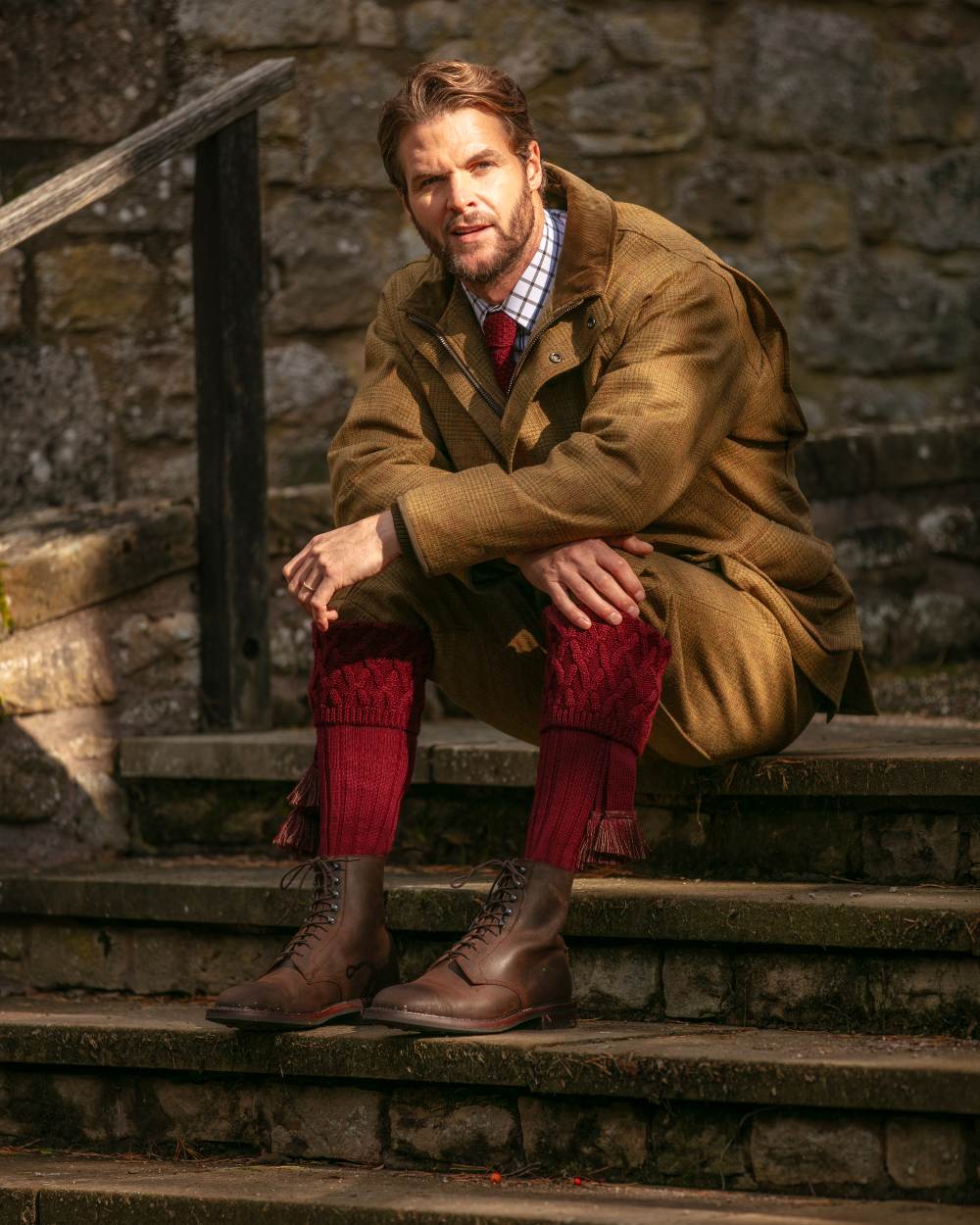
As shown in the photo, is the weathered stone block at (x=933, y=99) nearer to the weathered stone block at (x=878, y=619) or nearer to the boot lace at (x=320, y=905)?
the weathered stone block at (x=878, y=619)

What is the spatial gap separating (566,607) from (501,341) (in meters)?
0.51

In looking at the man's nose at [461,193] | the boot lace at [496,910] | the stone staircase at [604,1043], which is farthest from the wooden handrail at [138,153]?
the boot lace at [496,910]

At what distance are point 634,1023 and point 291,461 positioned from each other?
2319mm

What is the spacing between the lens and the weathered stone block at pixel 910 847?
2.73 meters

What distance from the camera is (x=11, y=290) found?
174 inches

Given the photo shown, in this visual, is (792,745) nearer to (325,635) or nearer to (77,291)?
(325,635)

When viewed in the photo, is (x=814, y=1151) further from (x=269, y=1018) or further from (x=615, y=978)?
(x=269, y=1018)

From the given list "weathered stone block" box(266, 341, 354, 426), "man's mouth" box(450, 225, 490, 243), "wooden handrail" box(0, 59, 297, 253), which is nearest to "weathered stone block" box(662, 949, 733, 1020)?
"man's mouth" box(450, 225, 490, 243)

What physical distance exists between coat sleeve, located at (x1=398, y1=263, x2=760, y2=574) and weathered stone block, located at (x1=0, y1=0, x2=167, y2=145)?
7.22ft

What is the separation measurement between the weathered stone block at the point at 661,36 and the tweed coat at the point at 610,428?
75.3 inches

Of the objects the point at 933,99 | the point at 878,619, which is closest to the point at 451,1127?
the point at 878,619

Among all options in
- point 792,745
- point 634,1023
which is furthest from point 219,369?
point 634,1023

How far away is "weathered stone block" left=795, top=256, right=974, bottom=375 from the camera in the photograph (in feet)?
16.2

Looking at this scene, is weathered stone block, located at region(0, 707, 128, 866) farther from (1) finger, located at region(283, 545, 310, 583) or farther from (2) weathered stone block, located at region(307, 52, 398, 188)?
(2) weathered stone block, located at region(307, 52, 398, 188)
